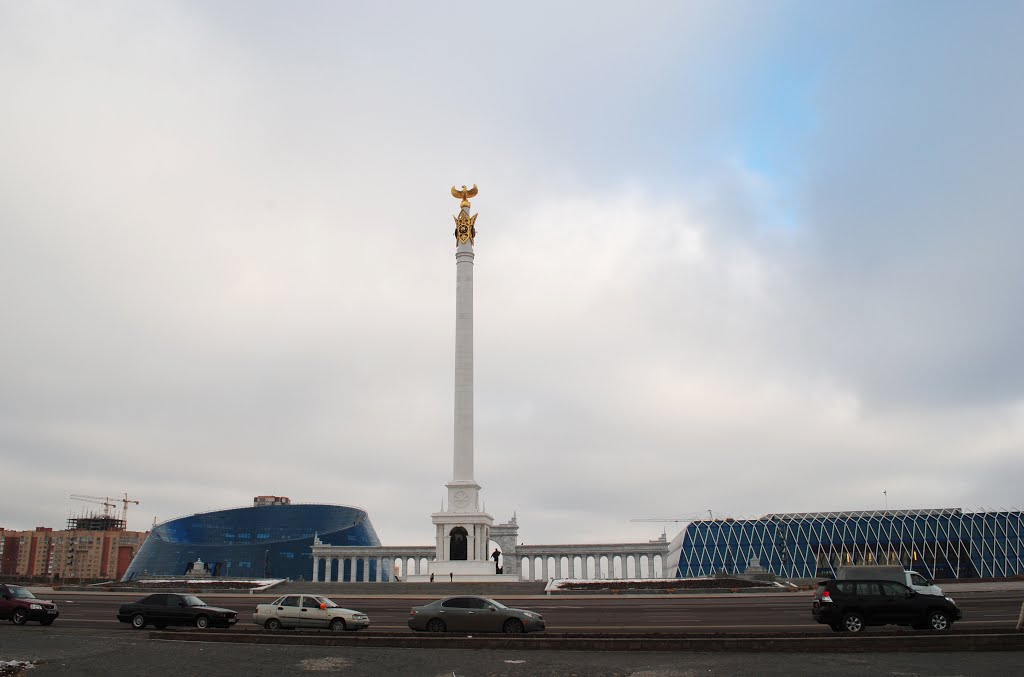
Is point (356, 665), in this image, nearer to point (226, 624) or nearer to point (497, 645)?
point (497, 645)

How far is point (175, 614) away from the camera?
28.3 m

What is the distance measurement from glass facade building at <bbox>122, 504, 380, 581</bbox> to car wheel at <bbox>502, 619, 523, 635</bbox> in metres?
93.4

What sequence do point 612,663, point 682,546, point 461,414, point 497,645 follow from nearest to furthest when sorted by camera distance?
1. point 612,663
2. point 497,645
3. point 461,414
4. point 682,546

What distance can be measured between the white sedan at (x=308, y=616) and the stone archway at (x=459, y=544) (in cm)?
4011

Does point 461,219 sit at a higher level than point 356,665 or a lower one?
higher

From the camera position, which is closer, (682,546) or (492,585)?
(492,585)

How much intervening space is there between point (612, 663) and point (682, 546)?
4459 inches

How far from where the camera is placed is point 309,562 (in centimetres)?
11344

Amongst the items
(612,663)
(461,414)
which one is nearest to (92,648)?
(612,663)

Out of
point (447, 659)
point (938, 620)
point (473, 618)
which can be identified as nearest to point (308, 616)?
point (473, 618)

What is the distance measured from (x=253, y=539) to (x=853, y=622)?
11330 cm

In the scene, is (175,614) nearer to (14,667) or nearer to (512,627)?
(14,667)

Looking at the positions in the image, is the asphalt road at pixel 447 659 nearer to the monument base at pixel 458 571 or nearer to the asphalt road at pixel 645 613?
the asphalt road at pixel 645 613

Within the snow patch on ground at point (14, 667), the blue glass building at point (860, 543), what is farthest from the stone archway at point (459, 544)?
the blue glass building at point (860, 543)
